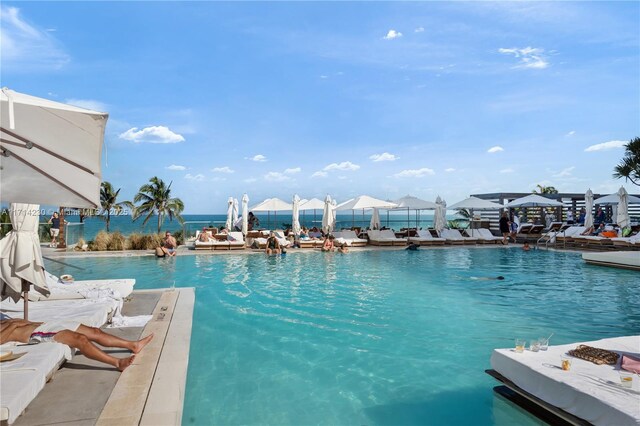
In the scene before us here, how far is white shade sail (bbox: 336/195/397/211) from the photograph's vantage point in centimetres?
2011

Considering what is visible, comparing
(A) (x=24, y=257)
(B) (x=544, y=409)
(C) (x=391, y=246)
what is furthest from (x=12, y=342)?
(C) (x=391, y=246)

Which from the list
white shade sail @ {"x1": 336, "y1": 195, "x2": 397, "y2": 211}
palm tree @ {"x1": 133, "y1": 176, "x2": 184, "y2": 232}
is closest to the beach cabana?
white shade sail @ {"x1": 336, "y1": 195, "x2": 397, "y2": 211}

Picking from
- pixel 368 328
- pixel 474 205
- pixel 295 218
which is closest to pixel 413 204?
pixel 474 205

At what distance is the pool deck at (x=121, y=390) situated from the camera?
296cm

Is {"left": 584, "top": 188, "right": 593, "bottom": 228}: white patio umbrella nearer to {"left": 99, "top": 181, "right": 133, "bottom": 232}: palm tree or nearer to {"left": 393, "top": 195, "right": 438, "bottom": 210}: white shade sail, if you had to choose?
{"left": 393, "top": 195, "right": 438, "bottom": 210}: white shade sail

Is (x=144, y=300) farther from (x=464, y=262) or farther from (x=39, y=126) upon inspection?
(x=464, y=262)

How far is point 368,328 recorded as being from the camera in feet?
21.6

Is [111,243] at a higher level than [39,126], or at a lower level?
lower

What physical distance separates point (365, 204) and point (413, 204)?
270 cm

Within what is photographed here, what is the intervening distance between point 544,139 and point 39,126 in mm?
21489

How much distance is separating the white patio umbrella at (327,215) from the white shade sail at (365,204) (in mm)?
832

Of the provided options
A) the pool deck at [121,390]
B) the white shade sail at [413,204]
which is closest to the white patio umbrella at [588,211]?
the white shade sail at [413,204]

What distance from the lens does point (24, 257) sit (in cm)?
418

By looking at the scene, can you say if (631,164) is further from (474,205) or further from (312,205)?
(312,205)
